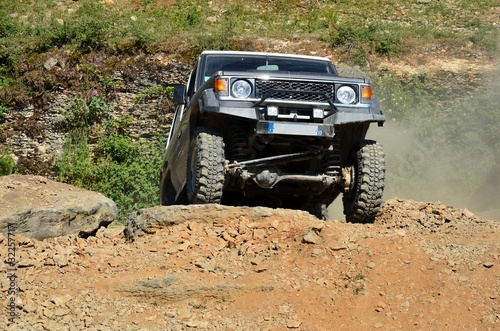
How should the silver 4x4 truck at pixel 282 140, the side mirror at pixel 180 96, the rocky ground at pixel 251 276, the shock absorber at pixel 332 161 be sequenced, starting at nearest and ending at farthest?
the rocky ground at pixel 251 276 → the silver 4x4 truck at pixel 282 140 → the shock absorber at pixel 332 161 → the side mirror at pixel 180 96

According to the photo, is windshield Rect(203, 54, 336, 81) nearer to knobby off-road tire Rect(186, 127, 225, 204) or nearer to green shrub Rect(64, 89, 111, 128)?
knobby off-road tire Rect(186, 127, 225, 204)

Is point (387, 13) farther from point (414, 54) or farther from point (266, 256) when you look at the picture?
point (266, 256)

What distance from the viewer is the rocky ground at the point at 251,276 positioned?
5.58 m

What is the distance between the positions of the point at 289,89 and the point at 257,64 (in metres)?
1.57

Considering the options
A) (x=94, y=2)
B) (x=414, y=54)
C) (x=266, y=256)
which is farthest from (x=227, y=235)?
(x=94, y=2)

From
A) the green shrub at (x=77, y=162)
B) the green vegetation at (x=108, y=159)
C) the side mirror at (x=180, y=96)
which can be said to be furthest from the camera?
the green shrub at (x=77, y=162)

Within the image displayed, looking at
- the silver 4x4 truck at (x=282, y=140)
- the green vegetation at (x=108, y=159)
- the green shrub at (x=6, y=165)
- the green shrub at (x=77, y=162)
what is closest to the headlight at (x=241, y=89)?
the silver 4x4 truck at (x=282, y=140)

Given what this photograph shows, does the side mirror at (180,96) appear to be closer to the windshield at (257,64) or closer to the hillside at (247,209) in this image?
the windshield at (257,64)

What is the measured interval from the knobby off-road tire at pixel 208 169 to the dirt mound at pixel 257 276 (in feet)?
0.77

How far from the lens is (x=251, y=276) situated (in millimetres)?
6172

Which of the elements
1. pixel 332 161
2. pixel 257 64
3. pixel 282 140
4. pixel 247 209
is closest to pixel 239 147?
pixel 282 140

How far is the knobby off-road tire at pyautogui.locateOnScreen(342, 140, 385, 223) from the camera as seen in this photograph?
759 cm

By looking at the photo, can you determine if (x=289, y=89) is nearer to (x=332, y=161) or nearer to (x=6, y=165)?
(x=332, y=161)

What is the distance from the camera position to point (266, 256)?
6531 millimetres
